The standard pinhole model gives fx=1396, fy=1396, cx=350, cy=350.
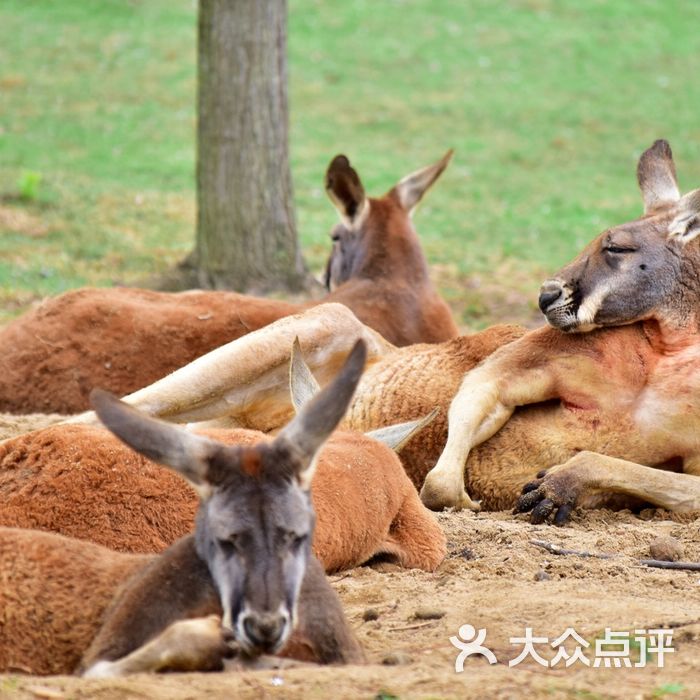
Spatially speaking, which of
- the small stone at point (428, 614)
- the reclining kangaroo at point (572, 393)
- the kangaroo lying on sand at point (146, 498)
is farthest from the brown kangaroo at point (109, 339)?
the small stone at point (428, 614)

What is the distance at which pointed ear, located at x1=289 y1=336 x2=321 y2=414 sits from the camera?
5371 mm

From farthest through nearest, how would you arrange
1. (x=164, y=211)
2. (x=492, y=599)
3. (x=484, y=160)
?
(x=484, y=160), (x=164, y=211), (x=492, y=599)

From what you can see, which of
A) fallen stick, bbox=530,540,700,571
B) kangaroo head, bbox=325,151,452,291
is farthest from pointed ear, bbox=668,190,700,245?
kangaroo head, bbox=325,151,452,291

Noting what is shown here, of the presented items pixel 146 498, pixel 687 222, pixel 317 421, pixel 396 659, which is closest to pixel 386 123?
pixel 687 222

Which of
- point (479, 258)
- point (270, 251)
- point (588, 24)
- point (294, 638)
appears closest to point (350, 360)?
point (294, 638)

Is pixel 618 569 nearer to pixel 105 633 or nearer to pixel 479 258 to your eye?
pixel 105 633

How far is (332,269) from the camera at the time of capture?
9.43m

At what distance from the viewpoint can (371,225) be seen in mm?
9000

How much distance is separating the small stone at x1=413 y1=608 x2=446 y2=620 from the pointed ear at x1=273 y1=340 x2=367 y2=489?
90 cm

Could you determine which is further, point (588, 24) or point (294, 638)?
point (588, 24)

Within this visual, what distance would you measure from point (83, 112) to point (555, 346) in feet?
46.7

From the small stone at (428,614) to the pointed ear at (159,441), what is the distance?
106 cm

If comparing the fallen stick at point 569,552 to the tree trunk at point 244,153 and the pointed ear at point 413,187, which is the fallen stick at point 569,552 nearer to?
the pointed ear at point 413,187

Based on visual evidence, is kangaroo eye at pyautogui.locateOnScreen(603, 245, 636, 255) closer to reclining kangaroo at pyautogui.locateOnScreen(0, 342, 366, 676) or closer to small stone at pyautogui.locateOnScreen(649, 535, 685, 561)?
small stone at pyautogui.locateOnScreen(649, 535, 685, 561)
